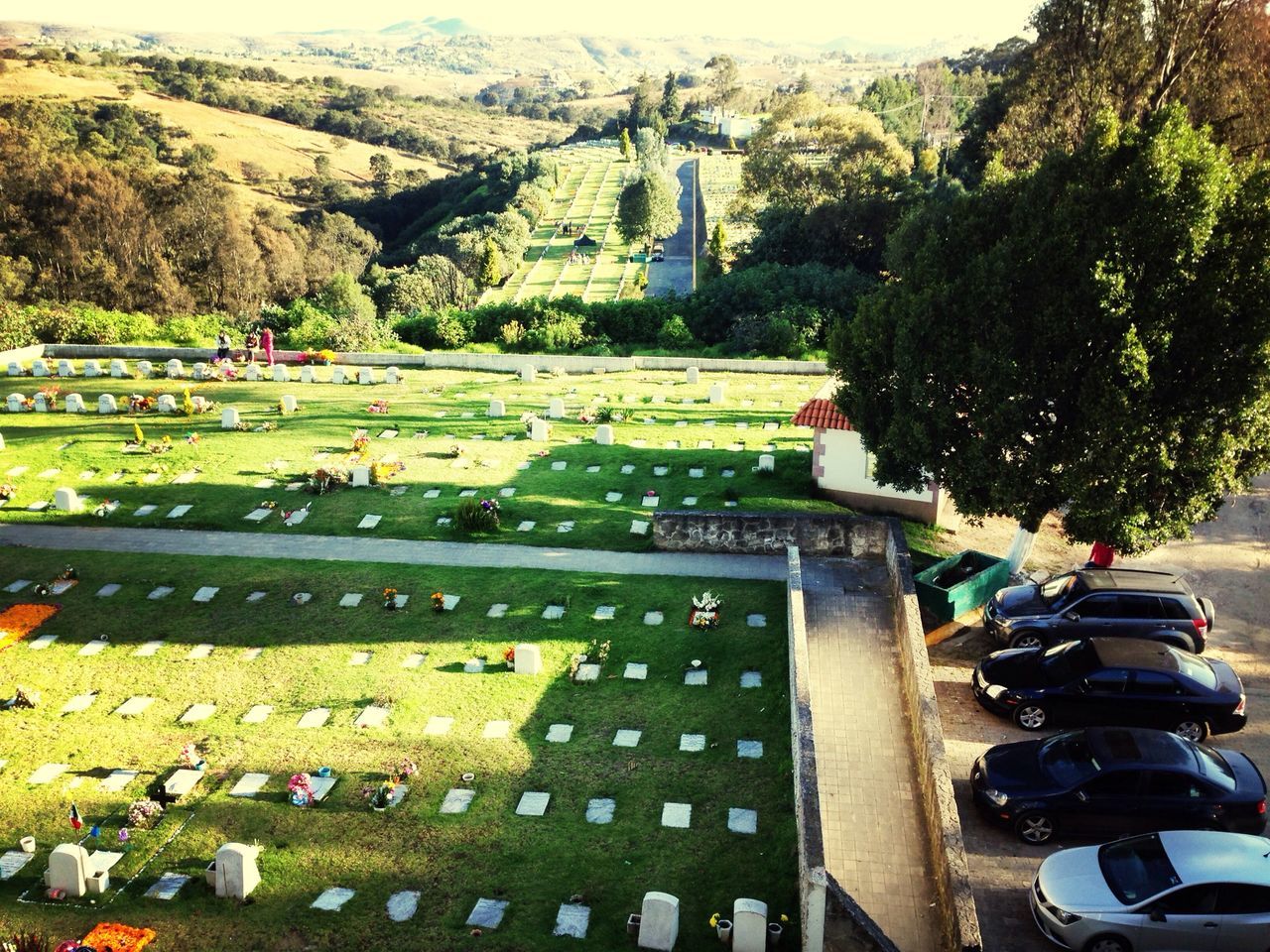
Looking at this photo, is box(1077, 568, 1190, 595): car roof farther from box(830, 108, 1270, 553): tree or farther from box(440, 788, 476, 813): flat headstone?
box(440, 788, 476, 813): flat headstone

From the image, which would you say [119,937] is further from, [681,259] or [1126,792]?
[681,259]

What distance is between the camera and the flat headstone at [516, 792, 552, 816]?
45.6 ft

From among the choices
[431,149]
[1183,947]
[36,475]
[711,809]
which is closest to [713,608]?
[711,809]

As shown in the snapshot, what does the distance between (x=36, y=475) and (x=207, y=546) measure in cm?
755

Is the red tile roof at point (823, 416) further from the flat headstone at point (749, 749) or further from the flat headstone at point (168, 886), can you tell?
the flat headstone at point (168, 886)

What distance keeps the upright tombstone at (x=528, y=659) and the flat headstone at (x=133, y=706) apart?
21.5ft

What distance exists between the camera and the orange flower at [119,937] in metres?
11.2

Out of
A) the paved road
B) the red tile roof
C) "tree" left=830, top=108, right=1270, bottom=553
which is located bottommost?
the paved road

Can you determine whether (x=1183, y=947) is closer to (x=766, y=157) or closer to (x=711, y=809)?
(x=711, y=809)

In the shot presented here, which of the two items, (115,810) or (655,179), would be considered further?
(655,179)

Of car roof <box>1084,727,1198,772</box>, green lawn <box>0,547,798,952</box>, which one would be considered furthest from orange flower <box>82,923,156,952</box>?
car roof <box>1084,727,1198,772</box>

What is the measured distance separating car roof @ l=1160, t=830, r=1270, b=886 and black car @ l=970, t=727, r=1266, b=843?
1131 mm

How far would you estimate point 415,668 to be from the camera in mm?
17578

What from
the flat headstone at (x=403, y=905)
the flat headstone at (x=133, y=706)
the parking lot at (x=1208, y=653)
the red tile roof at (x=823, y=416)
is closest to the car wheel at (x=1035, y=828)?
the parking lot at (x=1208, y=653)
